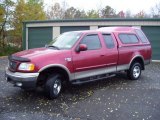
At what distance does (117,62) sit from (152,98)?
7.02ft

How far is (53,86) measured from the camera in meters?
7.64

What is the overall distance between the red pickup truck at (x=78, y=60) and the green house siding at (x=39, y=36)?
40.0ft

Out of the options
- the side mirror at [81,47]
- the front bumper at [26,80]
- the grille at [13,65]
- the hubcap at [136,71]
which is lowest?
the hubcap at [136,71]

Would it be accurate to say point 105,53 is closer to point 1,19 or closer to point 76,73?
point 76,73

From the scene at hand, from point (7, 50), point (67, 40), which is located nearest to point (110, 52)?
point (67, 40)

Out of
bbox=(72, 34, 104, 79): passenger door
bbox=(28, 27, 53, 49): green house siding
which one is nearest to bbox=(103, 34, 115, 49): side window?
bbox=(72, 34, 104, 79): passenger door

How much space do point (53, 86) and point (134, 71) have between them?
4.22 meters

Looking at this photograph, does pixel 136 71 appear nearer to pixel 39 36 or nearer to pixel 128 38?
pixel 128 38

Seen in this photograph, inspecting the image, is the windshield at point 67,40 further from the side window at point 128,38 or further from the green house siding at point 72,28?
the green house siding at point 72,28

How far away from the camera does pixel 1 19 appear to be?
23797 millimetres

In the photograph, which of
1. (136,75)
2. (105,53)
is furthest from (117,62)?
(136,75)

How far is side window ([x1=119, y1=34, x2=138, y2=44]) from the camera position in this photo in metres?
10.2

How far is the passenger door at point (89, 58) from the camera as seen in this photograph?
828 cm

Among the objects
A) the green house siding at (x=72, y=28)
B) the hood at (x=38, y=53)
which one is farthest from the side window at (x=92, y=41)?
the green house siding at (x=72, y=28)
